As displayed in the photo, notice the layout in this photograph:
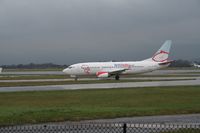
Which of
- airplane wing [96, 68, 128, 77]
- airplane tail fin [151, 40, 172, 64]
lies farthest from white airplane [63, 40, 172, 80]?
airplane tail fin [151, 40, 172, 64]

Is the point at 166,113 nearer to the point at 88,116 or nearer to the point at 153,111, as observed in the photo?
the point at 153,111

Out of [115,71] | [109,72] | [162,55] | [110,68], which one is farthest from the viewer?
[162,55]

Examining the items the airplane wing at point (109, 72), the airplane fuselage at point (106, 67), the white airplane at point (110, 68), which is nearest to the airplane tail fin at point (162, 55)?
the white airplane at point (110, 68)

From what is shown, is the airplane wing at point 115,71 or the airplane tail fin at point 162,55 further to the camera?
the airplane tail fin at point 162,55

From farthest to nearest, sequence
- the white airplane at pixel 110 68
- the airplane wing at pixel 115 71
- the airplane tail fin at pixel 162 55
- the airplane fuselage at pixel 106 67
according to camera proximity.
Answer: the airplane tail fin at pixel 162 55
the airplane fuselage at pixel 106 67
the white airplane at pixel 110 68
the airplane wing at pixel 115 71

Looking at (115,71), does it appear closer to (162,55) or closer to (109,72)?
(109,72)

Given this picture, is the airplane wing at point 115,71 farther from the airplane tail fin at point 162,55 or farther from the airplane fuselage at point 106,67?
the airplane tail fin at point 162,55

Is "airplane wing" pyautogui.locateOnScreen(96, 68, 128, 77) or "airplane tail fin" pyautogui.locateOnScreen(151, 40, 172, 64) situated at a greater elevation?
"airplane tail fin" pyautogui.locateOnScreen(151, 40, 172, 64)

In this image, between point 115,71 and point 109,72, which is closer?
point 115,71

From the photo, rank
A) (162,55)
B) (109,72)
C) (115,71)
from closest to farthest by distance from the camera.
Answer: (115,71) < (109,72) < (162,55)

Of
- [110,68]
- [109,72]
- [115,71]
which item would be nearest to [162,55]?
[110,68]

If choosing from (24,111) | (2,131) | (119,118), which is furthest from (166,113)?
(2,131)

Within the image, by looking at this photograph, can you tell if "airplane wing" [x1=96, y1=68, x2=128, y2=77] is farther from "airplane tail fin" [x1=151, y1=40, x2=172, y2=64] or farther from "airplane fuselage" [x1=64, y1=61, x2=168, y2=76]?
"airplane tail fin" [x1=151, y1=40, x2=172, y2=64]

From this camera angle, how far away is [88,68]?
227ft
